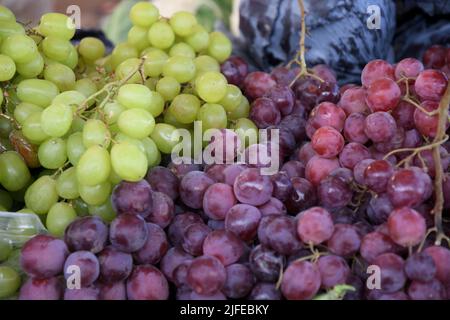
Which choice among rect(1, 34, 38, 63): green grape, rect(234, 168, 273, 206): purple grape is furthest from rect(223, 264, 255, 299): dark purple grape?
rect(1, 34, 38, 63): green grape

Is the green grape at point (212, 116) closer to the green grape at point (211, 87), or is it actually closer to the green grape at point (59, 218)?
the green grape at point (211, 87)

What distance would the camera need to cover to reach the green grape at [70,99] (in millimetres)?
955

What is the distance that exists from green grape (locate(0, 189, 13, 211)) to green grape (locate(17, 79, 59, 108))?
0.54 ft

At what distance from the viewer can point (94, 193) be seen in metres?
0.89

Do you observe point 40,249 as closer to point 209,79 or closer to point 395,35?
point 209,79

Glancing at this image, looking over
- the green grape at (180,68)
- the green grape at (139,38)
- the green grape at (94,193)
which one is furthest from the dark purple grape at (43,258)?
the green grape at (139,38)

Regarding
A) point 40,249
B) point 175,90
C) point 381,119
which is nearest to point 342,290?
point 381,119

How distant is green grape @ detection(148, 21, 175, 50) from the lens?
3.83ft

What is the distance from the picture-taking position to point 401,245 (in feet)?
2.55

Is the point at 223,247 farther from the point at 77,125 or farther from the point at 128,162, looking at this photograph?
the point at 77,125

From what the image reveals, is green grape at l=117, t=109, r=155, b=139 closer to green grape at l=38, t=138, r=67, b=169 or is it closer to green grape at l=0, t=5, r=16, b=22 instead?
green grape at l=38, t=138, r=67, b=169

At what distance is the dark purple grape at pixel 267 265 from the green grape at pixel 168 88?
402mm

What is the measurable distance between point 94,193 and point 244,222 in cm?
23

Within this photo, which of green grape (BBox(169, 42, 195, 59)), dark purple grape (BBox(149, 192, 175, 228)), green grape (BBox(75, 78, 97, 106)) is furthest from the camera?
green grape (BBox(169, 42, 195, 59))
